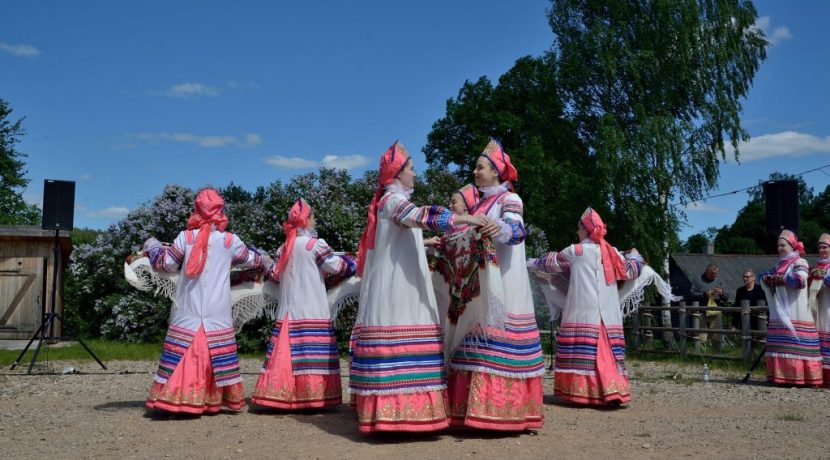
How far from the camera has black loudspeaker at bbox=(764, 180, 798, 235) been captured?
12.4 meters

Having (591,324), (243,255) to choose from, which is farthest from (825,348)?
(243,255)

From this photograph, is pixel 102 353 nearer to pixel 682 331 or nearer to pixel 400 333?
pixel 400 333

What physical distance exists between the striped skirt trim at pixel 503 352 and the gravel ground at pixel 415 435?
1.66 feet

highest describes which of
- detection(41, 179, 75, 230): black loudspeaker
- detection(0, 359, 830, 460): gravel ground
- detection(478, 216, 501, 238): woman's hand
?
detection(41, 179, 75, 230): black loudspeaker

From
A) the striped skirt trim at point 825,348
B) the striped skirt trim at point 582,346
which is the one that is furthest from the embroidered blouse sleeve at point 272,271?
the striped skirt trim at point 825,348

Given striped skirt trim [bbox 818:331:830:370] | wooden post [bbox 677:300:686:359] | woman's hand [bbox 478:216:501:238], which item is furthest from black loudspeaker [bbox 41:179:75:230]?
wooden post [bbox 677:300:686:359]

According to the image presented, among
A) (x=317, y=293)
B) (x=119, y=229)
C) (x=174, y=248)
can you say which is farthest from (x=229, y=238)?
(x=119, y=229)

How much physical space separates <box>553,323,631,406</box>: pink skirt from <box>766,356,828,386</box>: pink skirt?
10.3ft

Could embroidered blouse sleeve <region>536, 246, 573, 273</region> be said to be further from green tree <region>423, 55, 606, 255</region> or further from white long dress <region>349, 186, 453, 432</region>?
green tree <region>423, 55, 606, 255</region>

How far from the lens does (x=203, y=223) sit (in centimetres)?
704

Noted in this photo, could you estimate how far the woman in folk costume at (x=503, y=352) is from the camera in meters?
5.56

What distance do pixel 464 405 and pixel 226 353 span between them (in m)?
2.33

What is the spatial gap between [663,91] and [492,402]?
14.0 m

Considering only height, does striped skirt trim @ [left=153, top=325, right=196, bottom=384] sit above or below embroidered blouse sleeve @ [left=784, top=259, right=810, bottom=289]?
below
